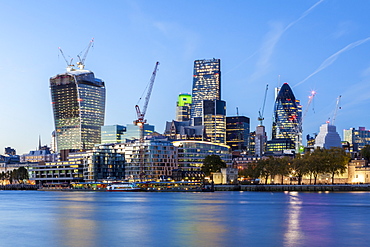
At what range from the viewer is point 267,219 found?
7056cm

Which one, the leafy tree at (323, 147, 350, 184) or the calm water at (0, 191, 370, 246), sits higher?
the leafy tree at (323, 147, 350, 184)

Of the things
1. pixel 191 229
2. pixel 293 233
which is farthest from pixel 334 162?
pixel 293 233

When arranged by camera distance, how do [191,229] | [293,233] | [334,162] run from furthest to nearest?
[334,162] → [191,229] → [293,233]

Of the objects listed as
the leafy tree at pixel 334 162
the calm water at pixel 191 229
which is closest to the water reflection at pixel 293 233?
the calm water at pixel 191 229

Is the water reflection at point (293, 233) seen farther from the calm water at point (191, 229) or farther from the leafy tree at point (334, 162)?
the leafy tree at point (334, 162)

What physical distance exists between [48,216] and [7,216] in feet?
20.5

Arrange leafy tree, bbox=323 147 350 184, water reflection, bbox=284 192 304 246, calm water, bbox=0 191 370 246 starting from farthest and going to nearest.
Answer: leafy tree, bbox=323 147 350 184 < calm water, bbox=0 191 370 246 < water reflection, bbox=284 192 304 246

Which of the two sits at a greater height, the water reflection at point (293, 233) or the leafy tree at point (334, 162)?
the leafy tree at point (334, 162)

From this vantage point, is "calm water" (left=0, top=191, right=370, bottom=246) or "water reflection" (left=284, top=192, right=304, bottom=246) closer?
"water reflection" (left=284, top=192, right=304, bottom=246)

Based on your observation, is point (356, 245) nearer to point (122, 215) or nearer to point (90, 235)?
point (90, 235)

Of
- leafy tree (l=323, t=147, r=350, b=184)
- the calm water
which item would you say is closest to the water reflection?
the calm water

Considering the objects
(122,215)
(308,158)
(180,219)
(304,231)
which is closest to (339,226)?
(304,231)

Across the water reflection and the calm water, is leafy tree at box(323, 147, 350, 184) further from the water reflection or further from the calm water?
the water reflection

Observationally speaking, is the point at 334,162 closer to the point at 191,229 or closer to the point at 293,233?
the point at 191,229
